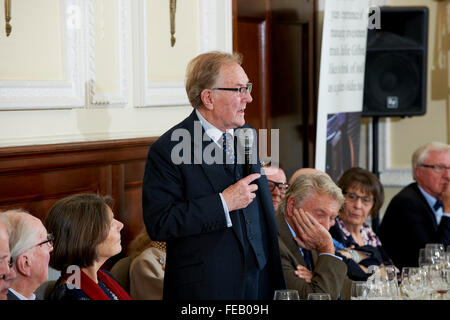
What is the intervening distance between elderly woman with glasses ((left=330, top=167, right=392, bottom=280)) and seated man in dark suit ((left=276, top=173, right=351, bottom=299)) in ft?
1.46

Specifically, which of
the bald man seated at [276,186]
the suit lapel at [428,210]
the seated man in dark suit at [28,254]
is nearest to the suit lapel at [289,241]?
the bald man seated at [276,186]

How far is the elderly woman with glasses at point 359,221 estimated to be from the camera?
3.80m

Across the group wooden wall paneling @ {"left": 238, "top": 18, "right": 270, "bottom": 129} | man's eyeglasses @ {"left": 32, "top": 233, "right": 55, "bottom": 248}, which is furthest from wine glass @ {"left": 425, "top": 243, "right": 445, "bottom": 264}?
wooden wall paneling @ {"left": 238, "top": 18, "right": 270, "bottom": 129}

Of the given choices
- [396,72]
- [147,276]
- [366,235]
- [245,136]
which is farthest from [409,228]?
[396,72]

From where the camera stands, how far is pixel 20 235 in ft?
7.84

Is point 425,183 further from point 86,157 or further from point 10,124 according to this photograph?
point 10,124

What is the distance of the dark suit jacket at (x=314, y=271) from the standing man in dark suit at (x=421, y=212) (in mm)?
1294

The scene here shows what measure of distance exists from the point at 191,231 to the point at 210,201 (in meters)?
0.12

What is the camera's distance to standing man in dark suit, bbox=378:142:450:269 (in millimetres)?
4309

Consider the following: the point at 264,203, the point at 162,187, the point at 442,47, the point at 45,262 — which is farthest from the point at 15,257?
the point at 442,47

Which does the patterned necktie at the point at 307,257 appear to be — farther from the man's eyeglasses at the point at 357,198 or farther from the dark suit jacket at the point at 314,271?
the man's eyeglasses at the point at 357,198

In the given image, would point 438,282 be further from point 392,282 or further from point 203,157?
point 203,157

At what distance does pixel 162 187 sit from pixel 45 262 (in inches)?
20.1

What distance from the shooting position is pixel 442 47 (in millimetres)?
6898
